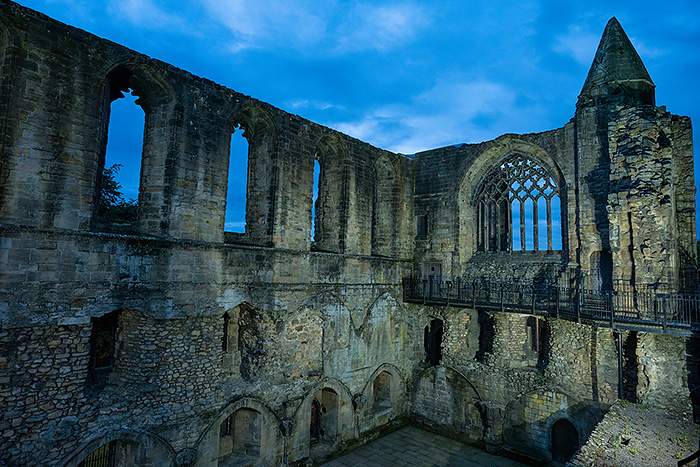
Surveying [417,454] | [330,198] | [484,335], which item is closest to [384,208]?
[330,198]

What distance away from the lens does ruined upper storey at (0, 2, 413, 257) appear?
669cm

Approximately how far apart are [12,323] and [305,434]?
6.90 metres

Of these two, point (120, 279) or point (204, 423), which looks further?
point (204, 423)

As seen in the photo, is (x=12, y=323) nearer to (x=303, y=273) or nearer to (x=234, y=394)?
(x=234, y=394)

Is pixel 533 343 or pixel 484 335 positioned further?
pixel 484 335

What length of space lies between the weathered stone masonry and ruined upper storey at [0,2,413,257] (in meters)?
0.04

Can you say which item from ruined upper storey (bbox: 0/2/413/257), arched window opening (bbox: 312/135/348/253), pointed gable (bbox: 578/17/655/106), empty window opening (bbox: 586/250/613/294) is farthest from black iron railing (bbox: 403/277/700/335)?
pointed gable (bbox: 578/17/655/106)

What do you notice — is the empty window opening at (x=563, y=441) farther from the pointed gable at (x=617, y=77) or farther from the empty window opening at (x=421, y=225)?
the pointed gable at (x=617, y=77)

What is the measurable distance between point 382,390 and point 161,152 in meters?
9.95

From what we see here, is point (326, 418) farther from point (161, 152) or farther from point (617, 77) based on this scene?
point (617, 77)

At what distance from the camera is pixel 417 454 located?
1124cm

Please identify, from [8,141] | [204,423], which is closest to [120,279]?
[8,141]

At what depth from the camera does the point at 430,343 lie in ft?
46.1

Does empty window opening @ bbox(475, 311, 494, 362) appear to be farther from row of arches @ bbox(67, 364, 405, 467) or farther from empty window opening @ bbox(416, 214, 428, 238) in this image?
empty window opening @ bbox(416, 214, 428, 238)
